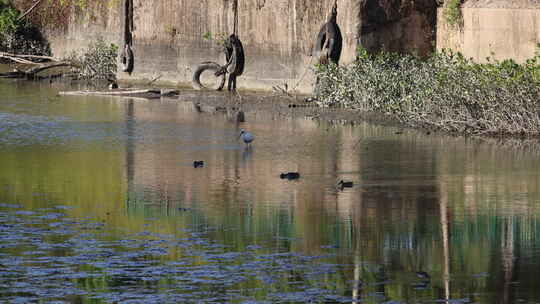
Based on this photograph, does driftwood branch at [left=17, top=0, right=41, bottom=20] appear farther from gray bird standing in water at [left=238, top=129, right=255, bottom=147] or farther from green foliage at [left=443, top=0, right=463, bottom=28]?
gray bird standing in water at [left=238, top=129, right=255, bottom=147]

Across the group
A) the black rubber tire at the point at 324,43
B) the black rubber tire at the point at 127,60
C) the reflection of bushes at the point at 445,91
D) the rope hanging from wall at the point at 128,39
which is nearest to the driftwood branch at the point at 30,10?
the rope hanging from wall at the point at 128,39

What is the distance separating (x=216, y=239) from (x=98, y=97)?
1709 cm

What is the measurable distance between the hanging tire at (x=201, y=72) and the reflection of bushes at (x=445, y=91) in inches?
184

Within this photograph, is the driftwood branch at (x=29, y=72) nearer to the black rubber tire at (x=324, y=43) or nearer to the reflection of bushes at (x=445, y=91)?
the black rubber tire at (x=324, y=43)

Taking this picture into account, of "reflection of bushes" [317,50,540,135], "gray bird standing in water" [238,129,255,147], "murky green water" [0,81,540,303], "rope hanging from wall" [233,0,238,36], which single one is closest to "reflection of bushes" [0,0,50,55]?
"rope hanging from wall" [233,0,238,36]

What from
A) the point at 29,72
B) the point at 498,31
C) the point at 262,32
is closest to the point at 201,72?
the point at 262,32

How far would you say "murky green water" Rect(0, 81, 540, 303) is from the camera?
971 cm

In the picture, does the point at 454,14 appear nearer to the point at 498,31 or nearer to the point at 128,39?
the point at 498,31

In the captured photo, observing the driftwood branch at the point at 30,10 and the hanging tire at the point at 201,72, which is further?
the driftwood branch at the point at 30,10

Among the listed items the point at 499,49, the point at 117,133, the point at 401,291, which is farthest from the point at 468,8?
the point at 401,291

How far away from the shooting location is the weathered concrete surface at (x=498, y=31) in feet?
69.5

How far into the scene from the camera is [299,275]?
→ 10.1 metres

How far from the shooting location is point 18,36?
36.5m

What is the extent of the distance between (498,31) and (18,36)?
18.6 m
